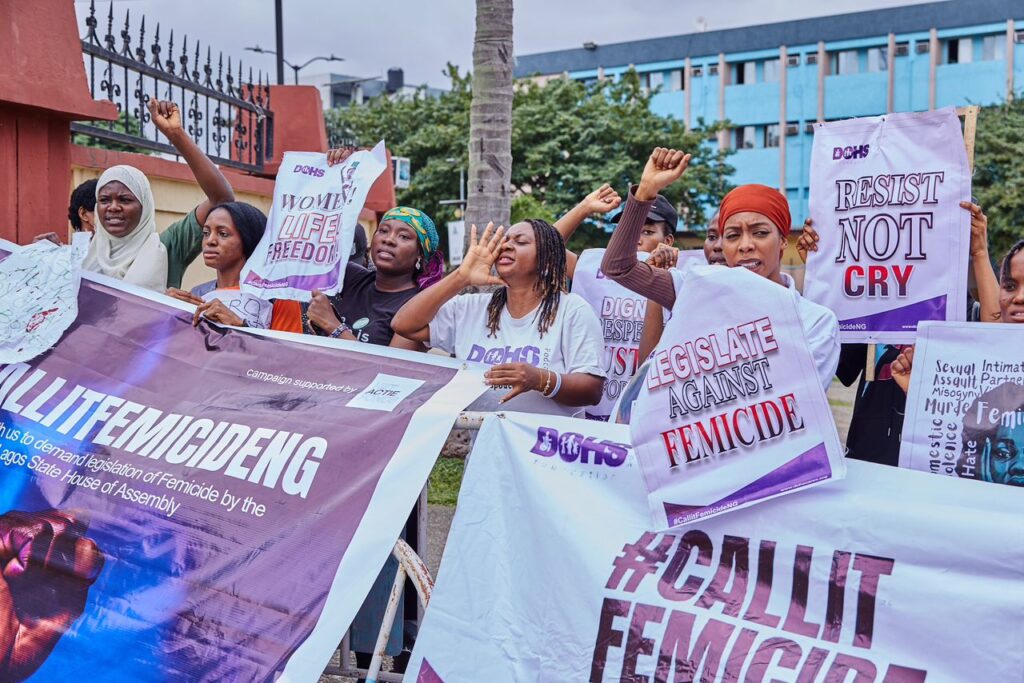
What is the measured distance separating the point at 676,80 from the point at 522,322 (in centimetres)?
4719

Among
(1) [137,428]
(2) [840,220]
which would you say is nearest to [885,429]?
(2) [840,220]

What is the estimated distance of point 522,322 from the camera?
152 inches

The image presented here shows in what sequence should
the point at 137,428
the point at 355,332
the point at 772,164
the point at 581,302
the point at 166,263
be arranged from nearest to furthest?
the point at 137,428 < the point at 581,302 < the point at 355,332 < the point at 166,263 < the point at 772,164

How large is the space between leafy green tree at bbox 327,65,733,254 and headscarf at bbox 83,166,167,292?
22.3 meters

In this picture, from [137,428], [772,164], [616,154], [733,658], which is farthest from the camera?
[772,164]

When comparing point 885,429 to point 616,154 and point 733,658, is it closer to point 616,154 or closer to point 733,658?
point 733,658

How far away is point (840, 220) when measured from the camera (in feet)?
12.4

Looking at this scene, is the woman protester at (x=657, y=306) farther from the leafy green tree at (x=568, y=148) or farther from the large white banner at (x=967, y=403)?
the leafy green tree at (x=568, y=148)

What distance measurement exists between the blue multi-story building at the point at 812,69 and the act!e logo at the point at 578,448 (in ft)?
133

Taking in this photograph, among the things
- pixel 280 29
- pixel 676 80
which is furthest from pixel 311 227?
pixel 676 80

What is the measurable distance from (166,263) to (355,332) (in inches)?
42.5

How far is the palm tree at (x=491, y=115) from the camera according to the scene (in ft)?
24.7

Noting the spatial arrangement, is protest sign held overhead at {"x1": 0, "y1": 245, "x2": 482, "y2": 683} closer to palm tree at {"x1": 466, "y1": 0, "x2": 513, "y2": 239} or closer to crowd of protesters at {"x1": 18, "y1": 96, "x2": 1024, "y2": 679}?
crowd of protesters at {"x1": 18, "y1": 96, "x2": 1024, "y2": 679}

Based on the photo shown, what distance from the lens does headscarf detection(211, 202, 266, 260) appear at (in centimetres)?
443
